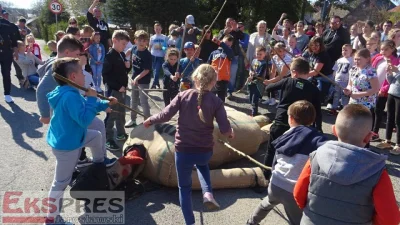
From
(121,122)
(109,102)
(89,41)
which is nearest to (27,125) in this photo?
(121,122)

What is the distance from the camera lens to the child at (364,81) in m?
4.92

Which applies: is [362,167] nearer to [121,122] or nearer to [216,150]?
[216,150]

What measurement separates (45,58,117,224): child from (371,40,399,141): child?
427 cm

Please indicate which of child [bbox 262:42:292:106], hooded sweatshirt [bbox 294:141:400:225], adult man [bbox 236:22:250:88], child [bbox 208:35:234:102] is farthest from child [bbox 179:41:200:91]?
hooded sweatshirt [bbox 294:141:400:225]

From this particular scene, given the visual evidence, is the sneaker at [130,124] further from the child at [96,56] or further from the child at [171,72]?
the child at [96,56]

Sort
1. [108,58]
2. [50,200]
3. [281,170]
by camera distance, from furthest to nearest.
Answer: [108,58] < [50,200] < [281,170]

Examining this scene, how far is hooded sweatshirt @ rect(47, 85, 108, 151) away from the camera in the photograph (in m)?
3.05

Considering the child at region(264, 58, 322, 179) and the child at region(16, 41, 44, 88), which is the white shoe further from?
the child at region(16, 41, 44, 88)

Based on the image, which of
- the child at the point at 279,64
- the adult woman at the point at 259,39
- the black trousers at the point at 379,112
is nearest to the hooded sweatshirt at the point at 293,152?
the black trousers at the point at 379,112

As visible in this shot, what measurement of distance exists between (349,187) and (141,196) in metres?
2.54

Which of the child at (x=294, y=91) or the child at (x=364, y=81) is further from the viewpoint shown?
the child at (x=364, y=81)

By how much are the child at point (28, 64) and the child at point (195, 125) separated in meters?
7.38

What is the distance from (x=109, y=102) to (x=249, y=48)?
6.33 m

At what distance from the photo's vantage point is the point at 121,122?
18.0ft
